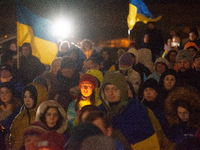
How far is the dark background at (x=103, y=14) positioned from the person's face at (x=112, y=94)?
10501 mm

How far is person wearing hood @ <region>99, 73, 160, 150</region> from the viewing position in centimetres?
329

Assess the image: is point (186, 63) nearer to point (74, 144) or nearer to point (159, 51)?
point (159, 51)

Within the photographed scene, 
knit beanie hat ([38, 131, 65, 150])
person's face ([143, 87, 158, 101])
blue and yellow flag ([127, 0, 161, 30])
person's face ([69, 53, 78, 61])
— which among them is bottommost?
knit beanie hat ([38, 131, 65, 150])

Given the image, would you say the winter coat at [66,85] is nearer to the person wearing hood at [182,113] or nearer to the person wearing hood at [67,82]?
the person wearing hood at [67,82]

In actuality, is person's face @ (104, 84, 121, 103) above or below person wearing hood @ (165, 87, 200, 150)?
above

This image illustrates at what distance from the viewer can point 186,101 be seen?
11.3 ft

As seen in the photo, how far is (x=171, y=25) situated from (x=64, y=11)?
591cm

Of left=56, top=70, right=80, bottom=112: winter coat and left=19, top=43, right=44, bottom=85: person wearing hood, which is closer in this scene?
left=56, top=70, right=80, bottom=112: winter coat

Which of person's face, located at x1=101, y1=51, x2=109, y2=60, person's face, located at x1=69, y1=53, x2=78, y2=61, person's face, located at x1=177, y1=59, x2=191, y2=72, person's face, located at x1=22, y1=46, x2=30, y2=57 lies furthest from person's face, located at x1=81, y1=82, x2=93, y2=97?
person's face, located at x1=101, y1=51, x2=109, y2=60

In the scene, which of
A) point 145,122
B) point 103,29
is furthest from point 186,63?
point 103,29

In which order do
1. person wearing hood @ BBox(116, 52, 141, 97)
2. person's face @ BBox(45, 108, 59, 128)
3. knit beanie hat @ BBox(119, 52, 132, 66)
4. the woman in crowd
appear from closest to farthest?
person's face @ BBox(45, 108, 59, 128) < the woman in crowd < person wearing hood @ BBox(116, 52, 141, 97) < knit beanie hat @ BBox(119, 52, 132, 66)

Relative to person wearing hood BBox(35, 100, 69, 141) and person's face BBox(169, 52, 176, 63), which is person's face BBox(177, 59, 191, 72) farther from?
person wearing hood BBox(35, 100, 69, 141)

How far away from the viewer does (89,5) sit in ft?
49.0

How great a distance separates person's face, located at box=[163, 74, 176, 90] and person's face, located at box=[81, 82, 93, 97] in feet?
4.40
